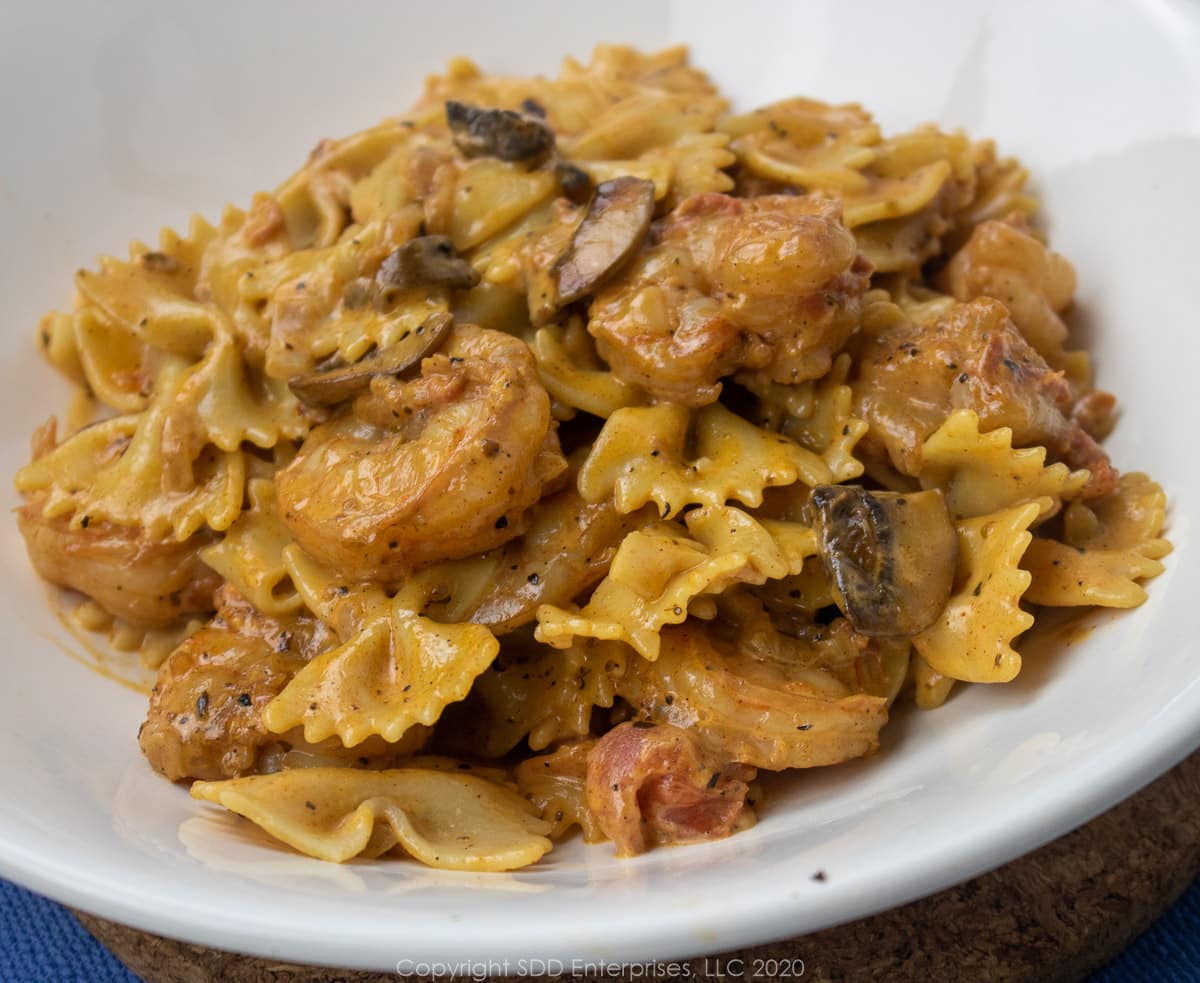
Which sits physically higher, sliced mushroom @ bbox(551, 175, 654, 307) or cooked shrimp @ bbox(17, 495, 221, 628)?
sliced mushroom @ bbox(551, 175, 654, 307)

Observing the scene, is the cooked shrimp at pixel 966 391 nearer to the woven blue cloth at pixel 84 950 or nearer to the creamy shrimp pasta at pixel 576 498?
the creamy shrimp pasta at pixel 576 498

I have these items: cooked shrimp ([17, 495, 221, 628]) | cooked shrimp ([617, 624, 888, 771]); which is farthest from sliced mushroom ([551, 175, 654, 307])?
cooked shrimp ([17, 495, 221, 628])

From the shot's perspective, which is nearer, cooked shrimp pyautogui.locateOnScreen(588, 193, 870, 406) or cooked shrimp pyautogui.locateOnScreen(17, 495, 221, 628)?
cooked shrimp pyautogui.locateOnScreen(588, 193, 870, 406)

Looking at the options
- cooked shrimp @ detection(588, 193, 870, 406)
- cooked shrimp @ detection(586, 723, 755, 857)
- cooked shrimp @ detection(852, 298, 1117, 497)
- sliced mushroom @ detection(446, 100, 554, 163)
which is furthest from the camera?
sliced mushroom @ detection(446, 100, 554, 163)

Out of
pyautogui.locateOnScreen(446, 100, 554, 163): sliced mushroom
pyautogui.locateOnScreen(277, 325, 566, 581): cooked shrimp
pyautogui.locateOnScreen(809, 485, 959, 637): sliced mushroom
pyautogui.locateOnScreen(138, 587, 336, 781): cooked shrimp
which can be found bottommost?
pyautogui.locateOnScreen(138, 587, 336, 781): cooked shrimp

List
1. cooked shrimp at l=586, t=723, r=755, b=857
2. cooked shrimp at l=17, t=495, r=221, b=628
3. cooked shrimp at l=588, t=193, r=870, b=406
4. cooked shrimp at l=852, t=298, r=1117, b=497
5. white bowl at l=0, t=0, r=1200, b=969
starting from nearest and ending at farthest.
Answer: white bowl at l=0, t=0, r=1200, b=969, cooked shrimp at l=586, t=723, r=755, b=857, cooked shrimp at l=588, t=193, r=870, b=406, cooked shrimp at l=852, t=298, r=1117, b=497, cooked shrimp at l=17, t=495, r=221, b=628

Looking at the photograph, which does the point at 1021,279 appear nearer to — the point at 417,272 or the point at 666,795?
the point at 417,272

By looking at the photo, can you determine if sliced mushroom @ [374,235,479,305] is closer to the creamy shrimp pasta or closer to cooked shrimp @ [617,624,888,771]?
the creamy shrimp pasta
